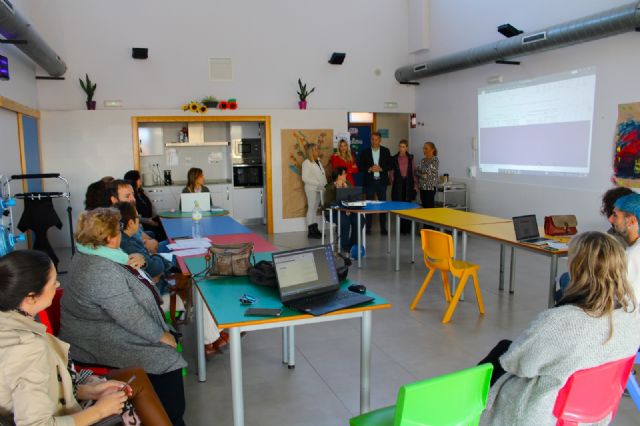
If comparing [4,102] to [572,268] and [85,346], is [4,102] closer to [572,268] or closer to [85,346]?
[85,346]

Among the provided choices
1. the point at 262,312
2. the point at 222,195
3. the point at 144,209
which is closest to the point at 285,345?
the point at 262,312

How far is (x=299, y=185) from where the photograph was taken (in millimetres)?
9891

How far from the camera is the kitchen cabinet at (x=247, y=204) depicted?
400 inches

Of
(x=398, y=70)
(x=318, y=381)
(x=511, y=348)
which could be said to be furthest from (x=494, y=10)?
(x=511, y=348)

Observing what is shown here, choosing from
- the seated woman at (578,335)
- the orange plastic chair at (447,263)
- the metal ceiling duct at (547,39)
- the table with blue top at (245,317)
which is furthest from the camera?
the metal ceiling duct at (547,39)

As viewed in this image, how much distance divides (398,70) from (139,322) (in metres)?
8.70

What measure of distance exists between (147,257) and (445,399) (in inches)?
96.0

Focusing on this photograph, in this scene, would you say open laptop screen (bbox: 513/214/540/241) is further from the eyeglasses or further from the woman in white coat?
the woman in white coat

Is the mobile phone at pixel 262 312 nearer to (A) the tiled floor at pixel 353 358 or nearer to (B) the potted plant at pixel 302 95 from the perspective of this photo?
(A) the tiled floor at pixel 353 358

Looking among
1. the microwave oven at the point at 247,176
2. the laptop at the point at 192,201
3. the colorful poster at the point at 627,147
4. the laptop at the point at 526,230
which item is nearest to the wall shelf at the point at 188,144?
the microwave oven at the point at 247,176

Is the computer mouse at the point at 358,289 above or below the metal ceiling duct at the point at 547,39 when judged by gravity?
below

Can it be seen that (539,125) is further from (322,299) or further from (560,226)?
(322,299)

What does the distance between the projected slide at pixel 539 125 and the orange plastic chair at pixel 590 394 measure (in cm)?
551

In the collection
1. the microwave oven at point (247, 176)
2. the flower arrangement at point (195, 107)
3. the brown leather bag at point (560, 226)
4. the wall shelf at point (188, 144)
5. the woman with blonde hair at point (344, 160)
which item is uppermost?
the flower arrangement at point (195, 107)
